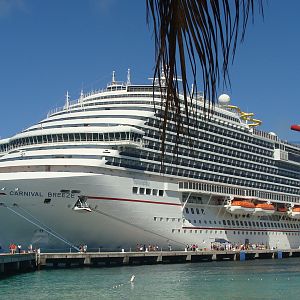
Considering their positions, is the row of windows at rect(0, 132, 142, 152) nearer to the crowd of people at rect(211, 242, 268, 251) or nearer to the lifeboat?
the crowd of people at rect(211, 242, 268, 251)

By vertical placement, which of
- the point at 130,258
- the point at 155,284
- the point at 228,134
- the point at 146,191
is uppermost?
the point at 228,134

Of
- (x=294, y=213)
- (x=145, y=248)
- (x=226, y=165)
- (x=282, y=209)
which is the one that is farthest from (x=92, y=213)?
(x=294, y=213)

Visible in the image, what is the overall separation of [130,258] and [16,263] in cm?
1002

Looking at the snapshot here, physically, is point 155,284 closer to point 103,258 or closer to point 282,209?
point 103,258

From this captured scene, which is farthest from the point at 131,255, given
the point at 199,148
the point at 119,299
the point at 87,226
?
the point at 119,299

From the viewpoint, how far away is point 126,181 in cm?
4388

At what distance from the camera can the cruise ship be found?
137 feet

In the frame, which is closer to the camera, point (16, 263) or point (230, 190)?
point (16, 263)

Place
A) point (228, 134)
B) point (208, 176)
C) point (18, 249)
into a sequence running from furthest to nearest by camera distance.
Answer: point (228, 134) < point (208, 176) < point (18, 249)

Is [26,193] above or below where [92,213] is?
above

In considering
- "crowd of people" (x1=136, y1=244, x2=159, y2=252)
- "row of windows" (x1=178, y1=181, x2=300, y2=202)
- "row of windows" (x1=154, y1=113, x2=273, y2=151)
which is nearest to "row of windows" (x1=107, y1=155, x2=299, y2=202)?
"row of windows" (x1=178, y1=181, x2=300, y2=202)

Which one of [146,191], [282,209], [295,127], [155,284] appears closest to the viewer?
[155,284]

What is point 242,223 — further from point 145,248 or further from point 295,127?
point 295,127

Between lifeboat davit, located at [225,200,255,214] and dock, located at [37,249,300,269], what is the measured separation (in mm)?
3488
